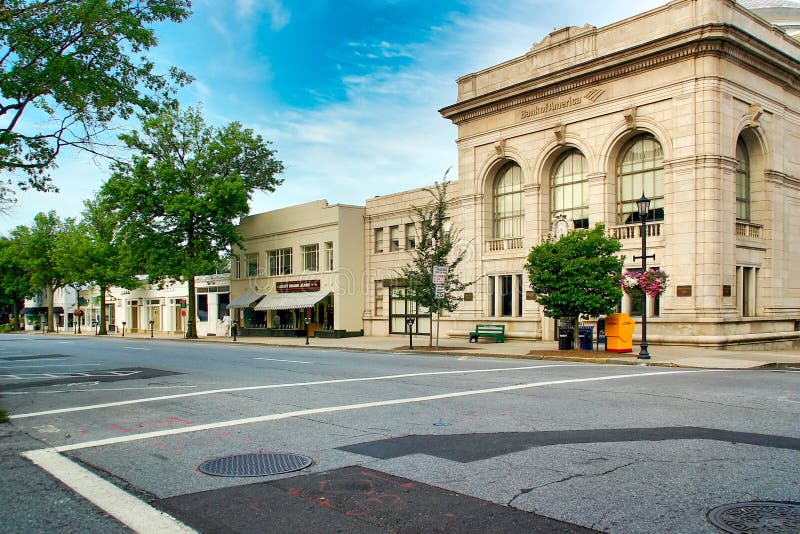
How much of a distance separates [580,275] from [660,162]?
9270mm

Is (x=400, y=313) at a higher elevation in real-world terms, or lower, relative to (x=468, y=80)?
lower

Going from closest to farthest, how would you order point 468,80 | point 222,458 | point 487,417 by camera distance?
point 222,458 → point 487,417 → point 468,80

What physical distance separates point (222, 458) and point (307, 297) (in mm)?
37996

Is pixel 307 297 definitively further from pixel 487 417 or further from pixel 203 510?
pixel 203 510

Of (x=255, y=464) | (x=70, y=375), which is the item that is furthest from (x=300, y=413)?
(x=70, y=375)

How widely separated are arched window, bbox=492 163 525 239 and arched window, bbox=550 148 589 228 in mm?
2203

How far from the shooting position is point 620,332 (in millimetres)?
24375

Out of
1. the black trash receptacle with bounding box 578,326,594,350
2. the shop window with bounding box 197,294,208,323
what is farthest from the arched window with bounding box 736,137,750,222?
the shop window with bounding box 197,294,208,323

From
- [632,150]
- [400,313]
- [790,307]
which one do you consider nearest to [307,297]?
[400,313]

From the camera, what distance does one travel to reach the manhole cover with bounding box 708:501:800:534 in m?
4.84

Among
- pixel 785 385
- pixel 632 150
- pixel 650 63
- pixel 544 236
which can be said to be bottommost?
pixel 785 385

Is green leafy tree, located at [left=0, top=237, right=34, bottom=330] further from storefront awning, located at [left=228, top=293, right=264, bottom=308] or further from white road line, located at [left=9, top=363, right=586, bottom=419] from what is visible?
white road line, located at [left=9, top=363, right=586, bottom=419]

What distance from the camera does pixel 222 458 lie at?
7.43 m

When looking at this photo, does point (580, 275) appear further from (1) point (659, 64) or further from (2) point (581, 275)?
(1) point (659, 64)
